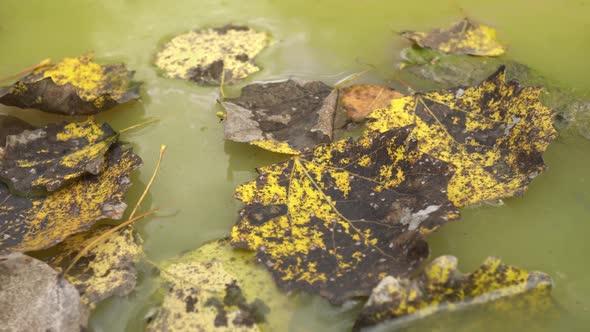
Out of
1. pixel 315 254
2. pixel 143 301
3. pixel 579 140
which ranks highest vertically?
pixel 579 140

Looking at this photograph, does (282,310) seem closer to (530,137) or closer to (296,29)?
(530,137)

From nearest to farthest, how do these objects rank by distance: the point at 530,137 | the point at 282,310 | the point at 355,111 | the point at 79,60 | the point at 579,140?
the point at 282,310, the point at 530,137, the point at 579,140, the point at 355,111, the point at 79,60

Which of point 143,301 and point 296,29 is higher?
point 296,29

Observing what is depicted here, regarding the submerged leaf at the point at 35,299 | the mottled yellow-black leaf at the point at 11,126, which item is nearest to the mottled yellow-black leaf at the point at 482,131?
the submerged leaf at the point at 35,299

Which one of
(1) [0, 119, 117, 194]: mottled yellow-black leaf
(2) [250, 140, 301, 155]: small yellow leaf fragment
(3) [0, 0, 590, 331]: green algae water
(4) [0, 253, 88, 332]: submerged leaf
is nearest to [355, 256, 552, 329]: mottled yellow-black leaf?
(3) [0, 0, 590, 331]: green algae water

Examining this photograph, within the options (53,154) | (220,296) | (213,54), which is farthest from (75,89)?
(220,296)

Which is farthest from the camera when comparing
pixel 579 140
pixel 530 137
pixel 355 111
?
pixel 355 111

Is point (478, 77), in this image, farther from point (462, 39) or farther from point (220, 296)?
point (220, 296)

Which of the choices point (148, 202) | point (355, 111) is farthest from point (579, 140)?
point (148, 202)
